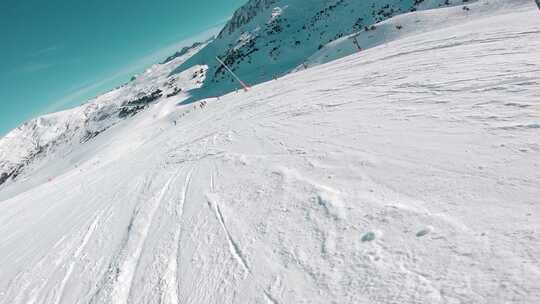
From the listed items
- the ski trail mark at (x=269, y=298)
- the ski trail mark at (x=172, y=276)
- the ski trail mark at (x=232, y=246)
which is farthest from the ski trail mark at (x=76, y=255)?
the ski trail mark at (x=269, y=298)

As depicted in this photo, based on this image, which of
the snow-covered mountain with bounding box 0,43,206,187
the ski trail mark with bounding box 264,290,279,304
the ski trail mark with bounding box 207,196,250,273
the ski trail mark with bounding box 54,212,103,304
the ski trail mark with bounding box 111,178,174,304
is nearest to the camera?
the ski trail mark with bounding box 264,290,279,304

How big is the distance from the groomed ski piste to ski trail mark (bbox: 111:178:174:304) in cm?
3

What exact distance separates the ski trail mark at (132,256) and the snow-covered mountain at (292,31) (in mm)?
27958

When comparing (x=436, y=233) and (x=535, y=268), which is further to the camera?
(x=436, y=233)

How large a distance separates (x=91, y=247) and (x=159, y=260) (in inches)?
96.6

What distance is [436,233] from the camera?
2.98 metres

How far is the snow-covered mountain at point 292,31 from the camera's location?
48531 millimetres

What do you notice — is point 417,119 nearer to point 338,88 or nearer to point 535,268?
point 535,268

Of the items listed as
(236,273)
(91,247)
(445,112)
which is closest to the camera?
(236,273)

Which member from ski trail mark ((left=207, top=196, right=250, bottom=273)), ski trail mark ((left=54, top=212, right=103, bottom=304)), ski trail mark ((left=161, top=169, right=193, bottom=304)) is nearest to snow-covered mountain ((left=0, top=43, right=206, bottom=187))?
ski trail mark ((left=54, top=212, right=103, bottom=304))

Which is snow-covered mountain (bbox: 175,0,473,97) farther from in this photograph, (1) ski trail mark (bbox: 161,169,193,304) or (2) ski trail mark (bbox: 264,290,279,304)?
(2) ski trail mark (bbox: 264,290,279,304)

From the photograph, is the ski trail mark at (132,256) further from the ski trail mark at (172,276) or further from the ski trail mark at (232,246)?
the ski trail mark at (232,246)

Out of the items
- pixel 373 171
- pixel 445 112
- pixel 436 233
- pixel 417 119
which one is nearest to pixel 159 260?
pixel 373 171

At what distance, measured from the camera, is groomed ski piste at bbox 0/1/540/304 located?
277cm
